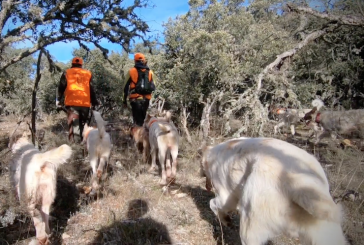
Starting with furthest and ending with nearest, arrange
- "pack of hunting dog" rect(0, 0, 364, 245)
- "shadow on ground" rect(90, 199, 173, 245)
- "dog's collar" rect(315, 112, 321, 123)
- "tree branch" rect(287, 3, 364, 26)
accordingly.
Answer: "dog's collar" rect(315, 112, 321, 123)
"tree branch" rect(287, 3, 364, 26)
"shadow on ground" rect(90, 199, 173, 245)
"pack of hunting dog" rect(0, 0, 364, 245)

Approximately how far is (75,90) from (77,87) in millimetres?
78

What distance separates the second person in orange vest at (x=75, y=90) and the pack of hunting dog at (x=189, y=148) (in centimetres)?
3

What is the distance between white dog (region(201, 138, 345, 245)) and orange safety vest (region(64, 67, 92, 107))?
436 centimetres

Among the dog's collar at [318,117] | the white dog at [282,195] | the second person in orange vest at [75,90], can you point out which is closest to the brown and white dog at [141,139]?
the second person in orange vest at [75,90]

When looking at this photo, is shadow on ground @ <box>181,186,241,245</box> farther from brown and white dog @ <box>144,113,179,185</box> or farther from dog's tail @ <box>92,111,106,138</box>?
dog's tail @ <box>92,111,106,138</box>

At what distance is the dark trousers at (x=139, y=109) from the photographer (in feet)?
21.2

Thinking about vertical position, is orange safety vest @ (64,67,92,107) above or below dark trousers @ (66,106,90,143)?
above

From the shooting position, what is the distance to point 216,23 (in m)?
8.43

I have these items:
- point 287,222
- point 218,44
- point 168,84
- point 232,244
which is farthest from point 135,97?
point 287,222

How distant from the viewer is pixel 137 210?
12.2ft

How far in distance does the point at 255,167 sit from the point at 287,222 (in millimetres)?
478

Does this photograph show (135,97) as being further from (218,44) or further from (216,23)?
(216,23)

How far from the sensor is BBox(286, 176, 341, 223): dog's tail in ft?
5.98

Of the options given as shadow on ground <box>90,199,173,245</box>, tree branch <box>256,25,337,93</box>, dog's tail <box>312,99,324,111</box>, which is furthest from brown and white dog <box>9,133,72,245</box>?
dog's tail <box>312,99,324,111</box>
